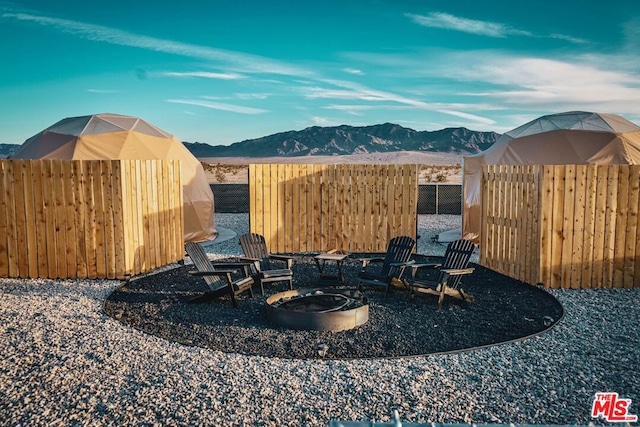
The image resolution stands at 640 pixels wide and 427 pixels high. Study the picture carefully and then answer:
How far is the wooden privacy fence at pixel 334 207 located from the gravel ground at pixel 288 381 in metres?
6.20

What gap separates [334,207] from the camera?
12.7 metres

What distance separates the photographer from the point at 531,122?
15203mm

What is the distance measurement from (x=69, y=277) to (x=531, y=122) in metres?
12.9

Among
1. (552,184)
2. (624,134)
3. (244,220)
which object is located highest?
(624,134)

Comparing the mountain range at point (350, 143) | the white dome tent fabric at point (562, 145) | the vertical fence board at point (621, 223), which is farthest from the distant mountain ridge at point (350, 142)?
the vertical fence board at point (621, 223)

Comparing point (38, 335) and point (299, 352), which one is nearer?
point (299, 352)

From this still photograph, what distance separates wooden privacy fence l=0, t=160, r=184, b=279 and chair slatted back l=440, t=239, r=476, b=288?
5931 mm

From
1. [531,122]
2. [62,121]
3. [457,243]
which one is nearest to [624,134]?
[531,122]

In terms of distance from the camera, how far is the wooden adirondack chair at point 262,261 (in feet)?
27.7

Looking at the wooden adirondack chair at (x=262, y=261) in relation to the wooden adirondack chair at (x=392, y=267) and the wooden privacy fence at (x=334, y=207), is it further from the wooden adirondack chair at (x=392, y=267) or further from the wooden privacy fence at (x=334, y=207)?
the wooden privacy fence at (x=334, y=207)

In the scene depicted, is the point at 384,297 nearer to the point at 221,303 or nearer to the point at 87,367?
the point at 221,303

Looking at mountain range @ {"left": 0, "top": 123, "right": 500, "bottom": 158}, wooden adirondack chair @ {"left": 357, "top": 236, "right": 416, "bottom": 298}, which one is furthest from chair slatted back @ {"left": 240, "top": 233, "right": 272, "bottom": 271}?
mountain range @ {"left": 0, "top": 123, "right": 500, "bottom": 158}

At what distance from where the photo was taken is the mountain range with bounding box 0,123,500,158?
124000mm

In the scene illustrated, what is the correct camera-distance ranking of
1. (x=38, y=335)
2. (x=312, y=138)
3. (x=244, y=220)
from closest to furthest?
(x=38, y=335), (x=244, y=220), (x=312, y=138)
